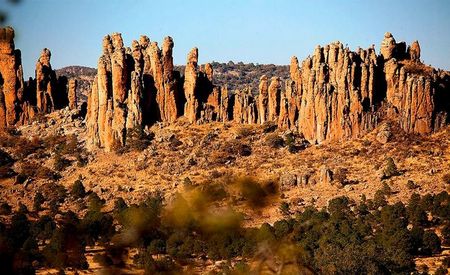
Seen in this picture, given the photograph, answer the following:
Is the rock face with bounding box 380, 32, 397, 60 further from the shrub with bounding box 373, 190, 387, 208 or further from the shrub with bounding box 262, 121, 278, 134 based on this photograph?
the shrub with bounding box 373, 190, 387, 208

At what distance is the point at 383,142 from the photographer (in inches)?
2581

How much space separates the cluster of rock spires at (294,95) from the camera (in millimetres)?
67875

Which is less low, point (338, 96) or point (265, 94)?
point (265, 94)

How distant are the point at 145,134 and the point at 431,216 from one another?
1331 inches

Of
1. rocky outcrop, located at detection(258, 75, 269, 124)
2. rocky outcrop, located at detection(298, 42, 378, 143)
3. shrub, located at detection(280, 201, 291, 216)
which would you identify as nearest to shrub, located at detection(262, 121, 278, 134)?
rocky outcrop, located at detection(258, 75, 269, 124)

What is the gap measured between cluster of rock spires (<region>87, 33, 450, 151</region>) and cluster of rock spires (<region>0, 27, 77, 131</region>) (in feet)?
27.6

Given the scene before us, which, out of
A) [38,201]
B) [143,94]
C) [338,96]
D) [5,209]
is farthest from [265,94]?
[5,209]

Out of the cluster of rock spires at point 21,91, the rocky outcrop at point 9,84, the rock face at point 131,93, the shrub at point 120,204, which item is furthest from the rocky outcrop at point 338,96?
the rocky outcrop at point 9,84

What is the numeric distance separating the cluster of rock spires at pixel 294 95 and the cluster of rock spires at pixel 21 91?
27.6ft

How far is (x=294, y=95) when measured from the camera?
72812 mm

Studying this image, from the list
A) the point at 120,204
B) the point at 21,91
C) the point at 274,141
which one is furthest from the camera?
the point at 21,91

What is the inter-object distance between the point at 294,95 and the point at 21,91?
1332 inches

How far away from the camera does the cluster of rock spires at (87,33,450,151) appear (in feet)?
223

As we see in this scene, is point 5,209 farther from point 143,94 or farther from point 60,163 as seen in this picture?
point 143,94
